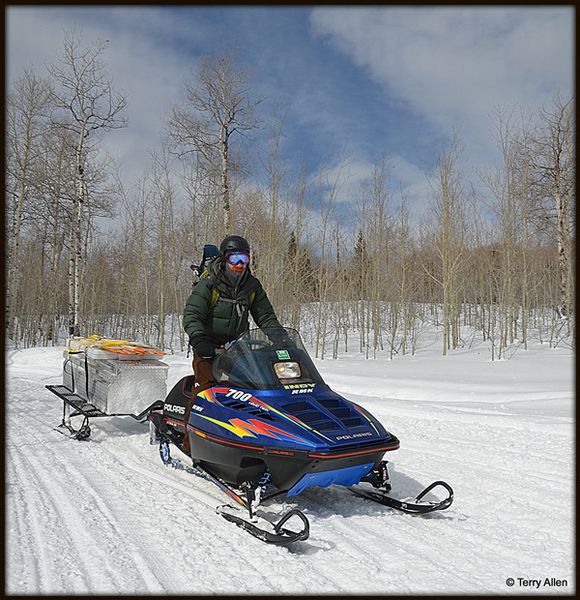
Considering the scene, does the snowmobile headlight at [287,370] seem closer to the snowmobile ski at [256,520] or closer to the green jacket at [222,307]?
the green jacket at [222,307]

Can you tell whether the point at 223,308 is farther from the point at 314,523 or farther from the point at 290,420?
the point at 314,523

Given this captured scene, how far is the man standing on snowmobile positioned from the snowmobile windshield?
0.10 metres

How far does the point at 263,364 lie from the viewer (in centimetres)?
378

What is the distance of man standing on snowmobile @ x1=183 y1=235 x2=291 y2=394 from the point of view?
13.9 ft

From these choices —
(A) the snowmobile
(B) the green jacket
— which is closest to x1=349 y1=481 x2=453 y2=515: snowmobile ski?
(A) the snowmobile

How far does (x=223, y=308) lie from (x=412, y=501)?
2.14 meters

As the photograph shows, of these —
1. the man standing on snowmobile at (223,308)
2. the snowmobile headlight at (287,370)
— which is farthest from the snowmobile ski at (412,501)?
the man standing on snowmobile at (223,308)

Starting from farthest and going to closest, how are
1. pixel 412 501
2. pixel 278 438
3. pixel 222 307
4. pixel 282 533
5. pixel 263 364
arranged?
pixel 222 307, pixel 263 364, pixel 412 501, pixel 278 438, pixel 282 533

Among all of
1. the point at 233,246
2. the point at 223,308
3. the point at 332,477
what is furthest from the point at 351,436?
the point at 233,246

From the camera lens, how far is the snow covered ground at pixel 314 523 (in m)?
2.48

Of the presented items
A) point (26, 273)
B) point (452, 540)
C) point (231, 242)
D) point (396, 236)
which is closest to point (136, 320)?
point (26, 273)

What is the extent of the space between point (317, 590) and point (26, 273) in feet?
73.9

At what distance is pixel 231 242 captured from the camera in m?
4.32

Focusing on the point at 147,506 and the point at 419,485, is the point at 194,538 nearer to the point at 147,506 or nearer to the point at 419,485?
the point at 147,506
